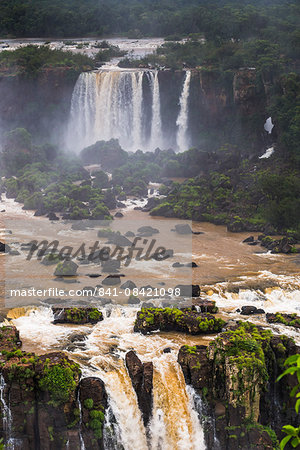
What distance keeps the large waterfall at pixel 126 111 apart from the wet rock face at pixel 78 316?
3556cm

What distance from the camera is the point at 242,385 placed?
19281 mm

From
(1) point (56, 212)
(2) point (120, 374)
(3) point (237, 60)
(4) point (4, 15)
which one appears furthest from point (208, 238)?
(4) point (4, 15)

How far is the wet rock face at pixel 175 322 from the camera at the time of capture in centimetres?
2309

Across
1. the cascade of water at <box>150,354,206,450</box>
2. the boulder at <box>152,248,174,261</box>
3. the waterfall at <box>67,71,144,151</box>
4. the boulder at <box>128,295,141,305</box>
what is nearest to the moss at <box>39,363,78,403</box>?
the cascade of water at <box>150,354,206,450</box>

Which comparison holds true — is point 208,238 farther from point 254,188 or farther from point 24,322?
point 24,322

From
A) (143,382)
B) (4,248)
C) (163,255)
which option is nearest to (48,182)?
(4,248)

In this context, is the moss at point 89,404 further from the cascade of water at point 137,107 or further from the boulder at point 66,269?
the cascade of water at point 137,107

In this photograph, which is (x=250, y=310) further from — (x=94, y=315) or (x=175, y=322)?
(x=94, y=315)

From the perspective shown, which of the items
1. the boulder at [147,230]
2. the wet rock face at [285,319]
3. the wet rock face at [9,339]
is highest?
the wet rock face at [9,339]

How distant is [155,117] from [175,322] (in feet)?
126

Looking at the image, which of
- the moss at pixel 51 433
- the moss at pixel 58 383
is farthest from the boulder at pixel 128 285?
the moss at pixel 51 433

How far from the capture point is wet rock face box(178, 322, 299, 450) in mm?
19156

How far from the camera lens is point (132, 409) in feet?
64.5

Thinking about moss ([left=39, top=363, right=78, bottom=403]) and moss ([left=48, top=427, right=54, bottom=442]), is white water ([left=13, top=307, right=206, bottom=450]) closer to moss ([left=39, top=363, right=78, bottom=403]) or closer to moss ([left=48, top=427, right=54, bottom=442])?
moss ([left=39, top=363, right=78, bottom=403])
